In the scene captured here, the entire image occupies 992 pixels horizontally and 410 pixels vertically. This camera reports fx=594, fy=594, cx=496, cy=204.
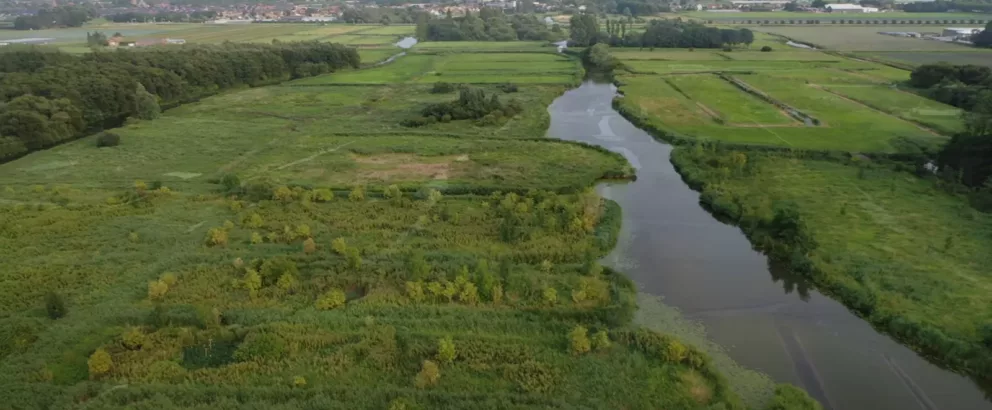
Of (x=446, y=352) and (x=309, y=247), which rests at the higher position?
(x=309, y=247)

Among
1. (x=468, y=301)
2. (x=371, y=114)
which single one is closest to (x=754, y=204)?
(x=468, y=301)

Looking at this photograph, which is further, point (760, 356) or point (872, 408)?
point (760, 356)

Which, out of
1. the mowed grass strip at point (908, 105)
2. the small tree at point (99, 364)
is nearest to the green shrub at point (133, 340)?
the small tree at point (99, 364)

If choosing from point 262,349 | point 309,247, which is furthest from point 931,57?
point 262,349

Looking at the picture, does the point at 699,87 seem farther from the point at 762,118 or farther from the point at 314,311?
the point at 314,311

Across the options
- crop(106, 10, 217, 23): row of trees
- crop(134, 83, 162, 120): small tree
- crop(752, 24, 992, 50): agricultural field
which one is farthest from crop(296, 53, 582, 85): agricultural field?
crop(106, 10, 217, 23): row of trees

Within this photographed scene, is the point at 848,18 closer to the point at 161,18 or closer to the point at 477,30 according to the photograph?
the point at 477,30
